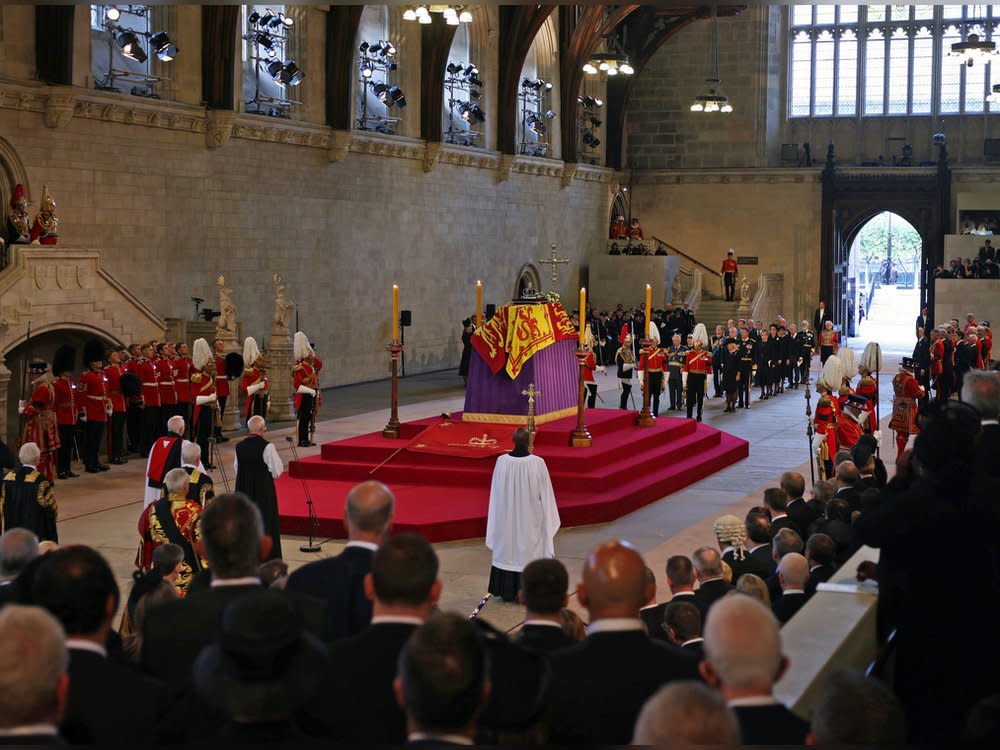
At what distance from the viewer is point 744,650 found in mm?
3156

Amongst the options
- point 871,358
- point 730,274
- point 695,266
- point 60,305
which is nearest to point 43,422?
point 60,305

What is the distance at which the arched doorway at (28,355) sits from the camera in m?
16.9

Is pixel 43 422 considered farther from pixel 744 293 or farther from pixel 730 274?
pixel 730 274

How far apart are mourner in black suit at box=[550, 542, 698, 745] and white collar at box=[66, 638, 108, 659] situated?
1288mm

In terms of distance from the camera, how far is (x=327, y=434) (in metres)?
19.6

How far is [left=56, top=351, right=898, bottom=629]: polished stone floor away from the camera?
11.9 meters

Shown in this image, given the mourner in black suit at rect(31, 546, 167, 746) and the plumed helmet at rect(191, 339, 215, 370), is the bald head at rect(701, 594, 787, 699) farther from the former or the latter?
the plumed helmet at rect(191, 339, 215, 370)

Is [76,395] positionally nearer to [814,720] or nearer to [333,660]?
[333,660]

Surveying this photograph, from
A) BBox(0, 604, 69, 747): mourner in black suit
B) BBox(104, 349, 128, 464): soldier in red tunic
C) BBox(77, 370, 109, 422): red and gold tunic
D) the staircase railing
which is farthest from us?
the staircase railing

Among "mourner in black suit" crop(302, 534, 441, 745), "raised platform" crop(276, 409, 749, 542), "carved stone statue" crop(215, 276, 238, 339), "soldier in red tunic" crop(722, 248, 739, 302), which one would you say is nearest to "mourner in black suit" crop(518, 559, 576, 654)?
"mourner in black suit" crop(302, 534, 441, 745)

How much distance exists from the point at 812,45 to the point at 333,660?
3772 cm

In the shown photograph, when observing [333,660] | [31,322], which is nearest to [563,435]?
[31,322]

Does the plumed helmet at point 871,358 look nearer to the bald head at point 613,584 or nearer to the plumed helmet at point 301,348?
the plumed helmet at point 301,348

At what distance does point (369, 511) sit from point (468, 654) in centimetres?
175
